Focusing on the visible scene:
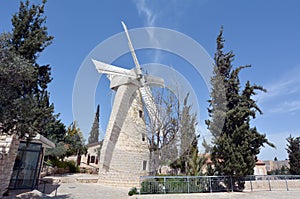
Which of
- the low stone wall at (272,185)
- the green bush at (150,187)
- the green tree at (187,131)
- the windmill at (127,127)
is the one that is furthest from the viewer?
the green tree at (187,131)

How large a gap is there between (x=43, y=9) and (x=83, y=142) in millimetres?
16908

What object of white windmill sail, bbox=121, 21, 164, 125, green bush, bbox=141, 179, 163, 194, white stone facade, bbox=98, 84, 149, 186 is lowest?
green bush, bbox=141, 179, 163, 194

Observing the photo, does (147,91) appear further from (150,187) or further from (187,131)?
(150,187)

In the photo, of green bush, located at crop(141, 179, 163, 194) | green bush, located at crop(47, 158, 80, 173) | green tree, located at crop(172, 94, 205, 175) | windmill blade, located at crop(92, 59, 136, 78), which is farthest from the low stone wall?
green bush, located at crop(47, 158, 80, 173)

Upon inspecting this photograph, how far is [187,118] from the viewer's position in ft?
44.7

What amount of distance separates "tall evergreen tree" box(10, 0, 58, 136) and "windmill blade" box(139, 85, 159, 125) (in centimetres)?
775

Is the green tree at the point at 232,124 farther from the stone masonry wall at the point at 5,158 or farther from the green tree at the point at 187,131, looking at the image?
the stone masonry wall at the point at 5,158

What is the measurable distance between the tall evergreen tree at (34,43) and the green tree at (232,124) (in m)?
8.45

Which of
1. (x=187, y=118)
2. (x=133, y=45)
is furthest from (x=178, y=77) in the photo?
(x=133, y=45)

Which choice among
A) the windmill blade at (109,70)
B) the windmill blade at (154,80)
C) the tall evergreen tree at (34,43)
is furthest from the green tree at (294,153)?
the tall evergreen tree at (34,43)

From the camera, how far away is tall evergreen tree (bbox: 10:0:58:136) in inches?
252

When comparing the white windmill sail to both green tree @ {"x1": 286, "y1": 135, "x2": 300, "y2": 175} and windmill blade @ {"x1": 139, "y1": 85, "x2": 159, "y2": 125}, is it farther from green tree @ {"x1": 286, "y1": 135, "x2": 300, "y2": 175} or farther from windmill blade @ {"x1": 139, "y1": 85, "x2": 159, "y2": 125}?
green tree @ {"x1": 286, "y1": 135, "x2": 300, "y2": 175}

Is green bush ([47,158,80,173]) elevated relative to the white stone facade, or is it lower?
lower

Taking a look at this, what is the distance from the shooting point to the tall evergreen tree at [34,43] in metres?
6.40
